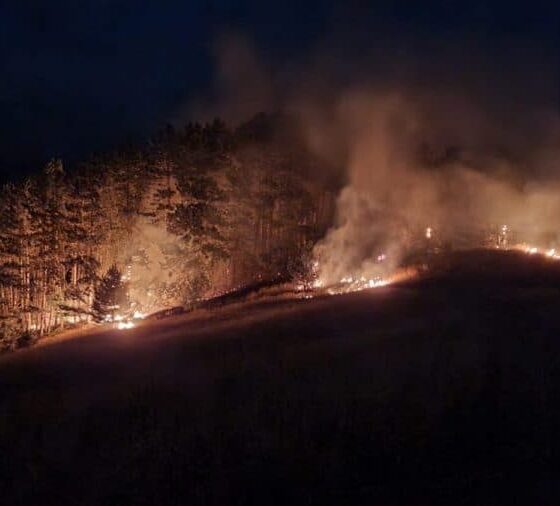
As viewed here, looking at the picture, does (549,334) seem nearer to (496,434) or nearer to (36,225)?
(496,434)

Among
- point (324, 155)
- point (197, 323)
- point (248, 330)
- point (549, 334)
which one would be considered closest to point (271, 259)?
point (324, 155)

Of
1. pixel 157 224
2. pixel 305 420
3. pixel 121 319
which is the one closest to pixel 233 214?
pixel 157 224

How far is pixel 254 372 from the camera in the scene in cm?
1252

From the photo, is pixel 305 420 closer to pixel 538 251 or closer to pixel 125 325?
pixel 125 325

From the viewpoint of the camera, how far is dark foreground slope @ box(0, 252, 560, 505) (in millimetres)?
8383

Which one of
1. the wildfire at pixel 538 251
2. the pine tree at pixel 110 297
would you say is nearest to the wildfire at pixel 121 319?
the pine tree at pixel 110 297

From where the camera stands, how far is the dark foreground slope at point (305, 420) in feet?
27.5

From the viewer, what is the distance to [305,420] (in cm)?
991

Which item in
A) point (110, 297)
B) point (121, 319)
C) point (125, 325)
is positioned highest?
point (110, 297)

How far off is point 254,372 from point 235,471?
385 cm

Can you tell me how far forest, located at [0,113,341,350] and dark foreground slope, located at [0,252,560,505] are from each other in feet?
63.4

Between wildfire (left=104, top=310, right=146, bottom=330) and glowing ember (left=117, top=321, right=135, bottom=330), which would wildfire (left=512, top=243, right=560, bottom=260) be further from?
wildfire (left=104, top=310, right=146, bottom=330)

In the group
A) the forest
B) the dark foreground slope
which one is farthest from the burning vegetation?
the dark foreground slope

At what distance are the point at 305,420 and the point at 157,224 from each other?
95.4 ft
